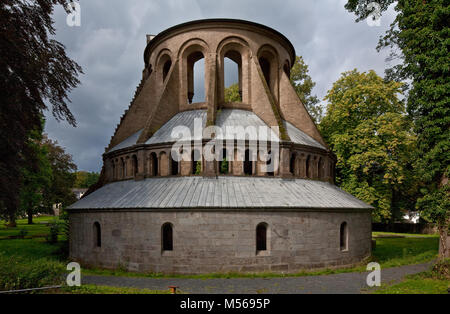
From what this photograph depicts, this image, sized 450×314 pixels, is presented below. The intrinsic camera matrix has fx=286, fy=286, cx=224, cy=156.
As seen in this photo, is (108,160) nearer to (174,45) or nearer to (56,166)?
(174,45)

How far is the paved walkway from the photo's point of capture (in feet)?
37.5

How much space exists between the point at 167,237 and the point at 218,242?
2.93 metres

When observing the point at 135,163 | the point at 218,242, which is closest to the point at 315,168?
the point at 218,242

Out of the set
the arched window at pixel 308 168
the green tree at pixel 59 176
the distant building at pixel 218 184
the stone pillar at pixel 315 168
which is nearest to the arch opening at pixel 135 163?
the distant building at pixel 218 184

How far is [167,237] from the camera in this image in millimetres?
15086

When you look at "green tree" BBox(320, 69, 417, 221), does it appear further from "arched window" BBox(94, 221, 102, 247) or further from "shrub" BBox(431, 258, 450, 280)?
"arched window" BBox(94, 221, 102, 247)

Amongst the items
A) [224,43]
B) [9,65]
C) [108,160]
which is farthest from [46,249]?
[224,43]

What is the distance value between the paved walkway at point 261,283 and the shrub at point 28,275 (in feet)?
10.5

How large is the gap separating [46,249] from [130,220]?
41.0 feet

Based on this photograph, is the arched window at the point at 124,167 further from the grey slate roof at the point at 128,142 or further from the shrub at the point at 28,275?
the shrub at the point at 28,275

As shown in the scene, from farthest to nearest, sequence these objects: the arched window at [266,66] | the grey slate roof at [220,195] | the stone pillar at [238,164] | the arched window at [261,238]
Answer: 1. the arched window at [266,66]
2. the stone pillar at [238,164]
3. the arched window at [261,238]
4. the grey slate roof at [220,195]

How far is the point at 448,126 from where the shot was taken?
12977mm

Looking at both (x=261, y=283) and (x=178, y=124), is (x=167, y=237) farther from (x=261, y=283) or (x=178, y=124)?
(x=178, y=124)

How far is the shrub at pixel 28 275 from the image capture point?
343 inches
